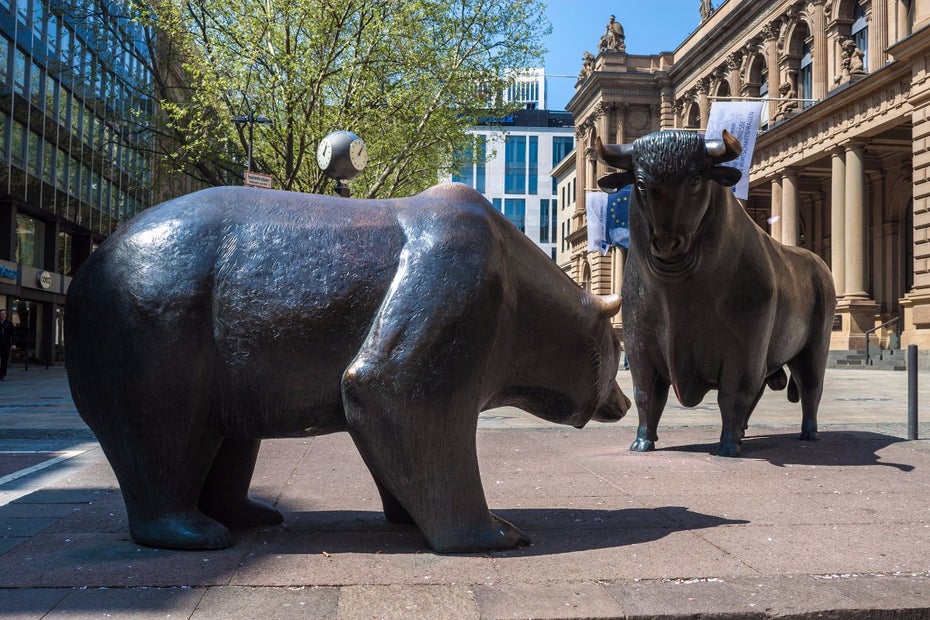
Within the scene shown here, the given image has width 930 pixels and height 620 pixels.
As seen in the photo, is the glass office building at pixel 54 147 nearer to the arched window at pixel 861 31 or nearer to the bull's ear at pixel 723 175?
the bull's ear at pixel 723 175

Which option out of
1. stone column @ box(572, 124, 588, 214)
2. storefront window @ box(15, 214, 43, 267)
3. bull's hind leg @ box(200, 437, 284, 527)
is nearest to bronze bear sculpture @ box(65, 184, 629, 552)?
bull's hind leg @ box(200, 437, 284, 527)

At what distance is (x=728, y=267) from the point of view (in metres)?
6.30

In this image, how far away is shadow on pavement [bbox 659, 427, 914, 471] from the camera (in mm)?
6531

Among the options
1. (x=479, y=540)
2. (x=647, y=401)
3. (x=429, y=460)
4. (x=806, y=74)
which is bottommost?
(x=479, y=540)

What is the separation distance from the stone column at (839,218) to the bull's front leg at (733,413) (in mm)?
28688

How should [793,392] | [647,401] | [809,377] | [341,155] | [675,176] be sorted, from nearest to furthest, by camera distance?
[675,176] < [647,401] < [809,377] < [793,392] < [341,155]

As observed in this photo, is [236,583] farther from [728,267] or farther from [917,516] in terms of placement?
[728,267]

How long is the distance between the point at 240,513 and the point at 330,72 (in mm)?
17916

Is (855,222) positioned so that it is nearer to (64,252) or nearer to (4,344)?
(4,344)

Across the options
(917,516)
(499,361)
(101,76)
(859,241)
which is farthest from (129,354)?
(101,76)

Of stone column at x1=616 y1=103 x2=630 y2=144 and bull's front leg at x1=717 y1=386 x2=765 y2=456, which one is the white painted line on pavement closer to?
bull's front leg at x1=717 y1=386 x2=765 y2=456

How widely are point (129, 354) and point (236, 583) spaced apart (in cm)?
98

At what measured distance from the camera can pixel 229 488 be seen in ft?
13.4

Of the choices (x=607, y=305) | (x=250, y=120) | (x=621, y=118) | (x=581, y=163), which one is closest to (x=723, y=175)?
(x=607, y=305)
